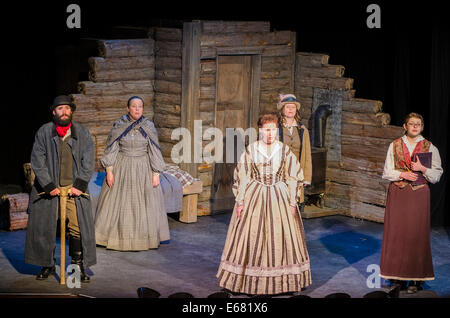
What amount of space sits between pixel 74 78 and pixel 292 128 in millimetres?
2868

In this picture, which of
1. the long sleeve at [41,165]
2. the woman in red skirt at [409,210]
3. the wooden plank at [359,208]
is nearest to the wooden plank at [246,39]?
the wooden plank at [359,208]

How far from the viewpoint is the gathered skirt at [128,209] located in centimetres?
966

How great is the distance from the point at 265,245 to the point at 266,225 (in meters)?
0.18

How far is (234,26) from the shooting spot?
36.7 feet

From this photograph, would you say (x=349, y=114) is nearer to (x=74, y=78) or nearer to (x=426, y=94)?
(x=426, y=94)

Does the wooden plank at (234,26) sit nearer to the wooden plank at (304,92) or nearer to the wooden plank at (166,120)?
the wooden plank at (304,92)

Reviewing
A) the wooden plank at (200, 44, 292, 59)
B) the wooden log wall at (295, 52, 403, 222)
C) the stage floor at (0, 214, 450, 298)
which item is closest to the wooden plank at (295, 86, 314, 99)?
the wooden log wall at (295, 52, 403, 222)

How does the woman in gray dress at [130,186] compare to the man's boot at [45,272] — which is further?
the woman in gray dress at [130,186]

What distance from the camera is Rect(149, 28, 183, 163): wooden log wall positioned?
10930mm

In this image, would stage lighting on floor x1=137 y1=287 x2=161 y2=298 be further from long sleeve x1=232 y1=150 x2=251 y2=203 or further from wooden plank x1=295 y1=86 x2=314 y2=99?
wooden plank x1=295 y1=86 x2=314 y2=99

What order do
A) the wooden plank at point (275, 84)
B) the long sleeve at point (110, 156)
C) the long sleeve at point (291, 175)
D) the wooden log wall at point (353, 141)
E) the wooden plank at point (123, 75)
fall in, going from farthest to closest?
the wooden plank at point (275, 84) → the wooden log wall at point (353, 141) → the wooden plank at point (123, 75) → the long sleeve at point (110, 156) → the long sleeve at point (291, 175)

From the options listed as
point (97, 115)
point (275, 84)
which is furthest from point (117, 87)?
point (275, 84)

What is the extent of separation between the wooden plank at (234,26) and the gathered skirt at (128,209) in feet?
6.86

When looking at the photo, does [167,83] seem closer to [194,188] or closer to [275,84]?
[194,188]
